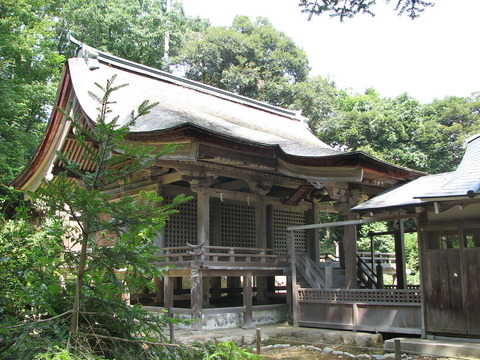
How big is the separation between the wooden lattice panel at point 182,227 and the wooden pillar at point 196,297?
2288 mm

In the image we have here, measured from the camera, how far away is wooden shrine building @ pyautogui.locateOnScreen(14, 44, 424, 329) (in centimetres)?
1057

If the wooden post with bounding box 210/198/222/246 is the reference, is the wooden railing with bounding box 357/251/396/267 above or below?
below

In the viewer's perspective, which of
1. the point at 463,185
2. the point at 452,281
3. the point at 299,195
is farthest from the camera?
the point at 299,195

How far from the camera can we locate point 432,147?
26.0 meters

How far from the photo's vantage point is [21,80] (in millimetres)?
18469

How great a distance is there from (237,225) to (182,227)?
2.02 metres

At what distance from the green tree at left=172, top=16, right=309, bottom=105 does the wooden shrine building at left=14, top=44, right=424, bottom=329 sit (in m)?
14.1

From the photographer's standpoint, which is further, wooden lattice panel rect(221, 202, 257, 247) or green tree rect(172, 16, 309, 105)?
green tree rect(172, 16, 309, 105)

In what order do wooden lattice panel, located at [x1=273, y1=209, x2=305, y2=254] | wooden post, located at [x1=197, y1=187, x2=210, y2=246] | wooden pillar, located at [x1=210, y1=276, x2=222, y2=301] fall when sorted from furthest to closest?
1. wooden lattice panel, located at [x1=273, y1=209, x2=305, y2=254]
2. wooden pillar, located at [x1=210, y1=276, x2=222, y2=301]
3. wooden post, located at [x1=197, y1=187, x2=210, y2=246]

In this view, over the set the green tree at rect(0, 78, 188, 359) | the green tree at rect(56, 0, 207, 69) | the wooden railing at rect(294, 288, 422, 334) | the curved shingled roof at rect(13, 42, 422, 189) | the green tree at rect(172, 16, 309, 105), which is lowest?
the wooden railing at rect(294, 288, 422, 334)

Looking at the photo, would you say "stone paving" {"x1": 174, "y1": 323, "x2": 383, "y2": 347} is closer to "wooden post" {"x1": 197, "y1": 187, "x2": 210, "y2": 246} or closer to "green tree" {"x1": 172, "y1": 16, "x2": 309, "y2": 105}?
"wooden post" {"x1": 197, "y1": 187, "x2": 210, "y2": 246}

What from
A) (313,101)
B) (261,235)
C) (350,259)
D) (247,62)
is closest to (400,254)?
(350,259)

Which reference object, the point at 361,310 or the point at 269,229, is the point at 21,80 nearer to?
the point at 269,229

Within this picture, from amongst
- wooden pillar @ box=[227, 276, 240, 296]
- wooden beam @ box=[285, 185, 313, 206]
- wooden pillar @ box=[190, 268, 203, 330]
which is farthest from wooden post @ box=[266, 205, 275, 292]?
wooden pillar @ box=[190, 268, 203, 330]
